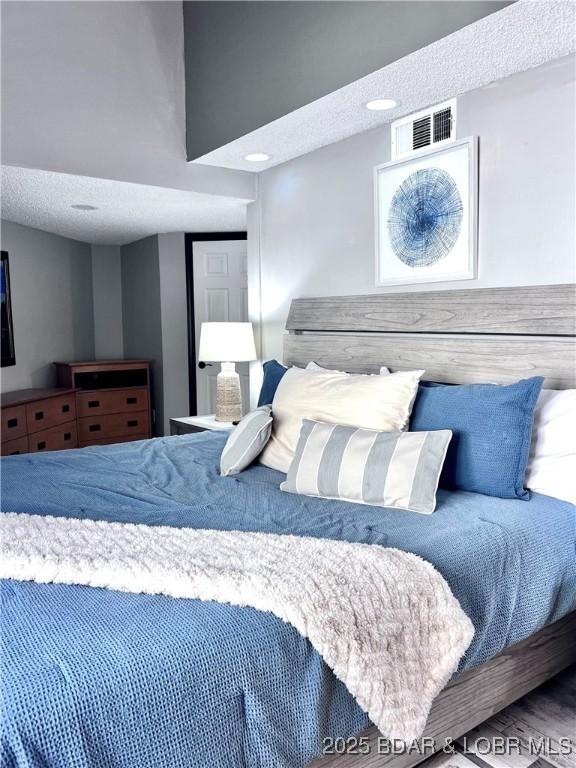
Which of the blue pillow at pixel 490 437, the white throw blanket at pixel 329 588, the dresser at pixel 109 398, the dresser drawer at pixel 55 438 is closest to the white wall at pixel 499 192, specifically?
the blue pillow at pixel 490 437

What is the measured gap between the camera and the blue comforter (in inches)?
40.3

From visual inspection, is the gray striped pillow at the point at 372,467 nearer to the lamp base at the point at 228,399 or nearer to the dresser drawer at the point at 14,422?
the lamp base at the point at 228,399

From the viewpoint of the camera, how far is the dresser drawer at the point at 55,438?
4.48 meters

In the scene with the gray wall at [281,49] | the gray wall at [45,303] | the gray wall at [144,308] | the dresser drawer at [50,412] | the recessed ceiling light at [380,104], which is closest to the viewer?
the gray wall at [281,49]

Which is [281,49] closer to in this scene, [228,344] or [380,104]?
[380,104]

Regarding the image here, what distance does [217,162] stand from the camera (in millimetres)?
3549

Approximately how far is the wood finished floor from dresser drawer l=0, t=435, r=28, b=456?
326cm

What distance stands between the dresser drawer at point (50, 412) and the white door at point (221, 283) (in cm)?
125

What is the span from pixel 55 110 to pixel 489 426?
8.38 feet

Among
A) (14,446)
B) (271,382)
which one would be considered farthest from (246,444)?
(14,446)

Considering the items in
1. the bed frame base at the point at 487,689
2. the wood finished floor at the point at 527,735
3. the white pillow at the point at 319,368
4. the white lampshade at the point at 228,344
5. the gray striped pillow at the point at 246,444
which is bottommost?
the wood finished floor at the point at 527,735

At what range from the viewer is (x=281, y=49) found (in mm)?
2797

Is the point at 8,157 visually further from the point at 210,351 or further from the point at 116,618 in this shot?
the point at 116,618

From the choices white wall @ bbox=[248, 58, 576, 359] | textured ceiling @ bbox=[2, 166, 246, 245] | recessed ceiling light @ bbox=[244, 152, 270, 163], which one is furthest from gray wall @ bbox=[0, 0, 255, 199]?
white wall @ bbox=[248, 58, 576, 359]
